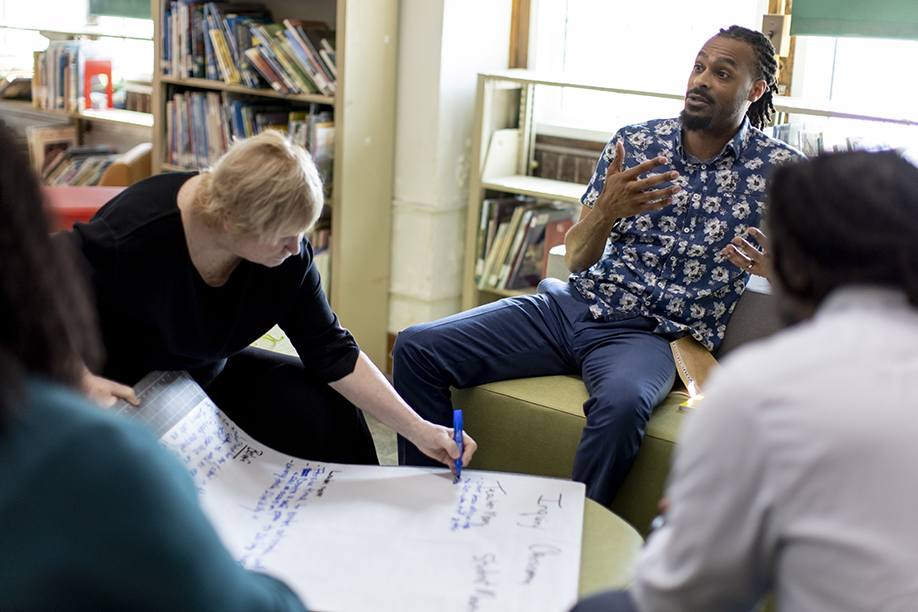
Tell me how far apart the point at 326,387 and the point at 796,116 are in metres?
1.67

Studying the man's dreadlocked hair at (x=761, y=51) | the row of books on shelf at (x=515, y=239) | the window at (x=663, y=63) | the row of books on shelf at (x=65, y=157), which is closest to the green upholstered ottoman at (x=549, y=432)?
the man's dreadlocked hair at (x=761, y=51)

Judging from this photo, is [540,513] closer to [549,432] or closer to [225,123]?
[549,432]

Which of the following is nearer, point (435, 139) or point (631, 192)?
point (631, 192)

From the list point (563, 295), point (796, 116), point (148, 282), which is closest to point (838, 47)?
point (796, 116)

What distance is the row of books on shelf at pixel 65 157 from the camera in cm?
385

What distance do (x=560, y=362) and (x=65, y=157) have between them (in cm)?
287

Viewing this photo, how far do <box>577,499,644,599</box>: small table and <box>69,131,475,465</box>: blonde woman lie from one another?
263mm

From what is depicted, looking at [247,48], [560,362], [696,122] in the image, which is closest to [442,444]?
[560,362]

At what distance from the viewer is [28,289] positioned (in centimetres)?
65

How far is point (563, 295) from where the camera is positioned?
213 cm

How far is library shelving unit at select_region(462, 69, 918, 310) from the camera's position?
2811 mm

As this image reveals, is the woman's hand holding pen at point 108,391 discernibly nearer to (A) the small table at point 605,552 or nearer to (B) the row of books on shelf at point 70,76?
(A) the small table at point 605,552

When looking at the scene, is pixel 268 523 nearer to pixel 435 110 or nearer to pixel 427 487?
pixel 427 487

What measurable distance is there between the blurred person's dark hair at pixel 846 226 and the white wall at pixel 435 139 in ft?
7.37
